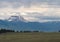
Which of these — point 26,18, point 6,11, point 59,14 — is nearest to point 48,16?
point 59,14

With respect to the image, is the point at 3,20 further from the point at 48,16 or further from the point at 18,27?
the point at 48,16

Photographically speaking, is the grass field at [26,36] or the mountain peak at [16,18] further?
the grass field at [26,36]

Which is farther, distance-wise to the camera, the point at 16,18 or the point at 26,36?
the point at 26,36

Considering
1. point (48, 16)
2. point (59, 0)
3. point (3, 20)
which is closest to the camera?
point (3, 20)

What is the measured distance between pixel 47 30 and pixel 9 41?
2.07ft

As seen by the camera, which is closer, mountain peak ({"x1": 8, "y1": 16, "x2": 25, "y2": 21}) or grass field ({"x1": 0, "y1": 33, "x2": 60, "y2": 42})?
mountain peak ({"x1": 8, "y1": 16, "x2": 25, "y2": 21})

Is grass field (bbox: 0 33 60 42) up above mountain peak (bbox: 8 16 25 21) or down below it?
below

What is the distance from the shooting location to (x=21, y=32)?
338 centimetres

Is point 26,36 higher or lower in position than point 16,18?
lower

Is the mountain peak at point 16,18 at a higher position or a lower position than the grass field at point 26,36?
higher

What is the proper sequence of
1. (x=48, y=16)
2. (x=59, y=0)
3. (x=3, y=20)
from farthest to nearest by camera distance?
(x=48, y=16) < (x=59, y=0) < (x=3, y=20)

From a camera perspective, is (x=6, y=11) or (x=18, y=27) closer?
(x=18, y=27)

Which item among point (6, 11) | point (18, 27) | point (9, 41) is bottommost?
point (9, 41)

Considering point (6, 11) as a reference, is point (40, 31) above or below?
below
